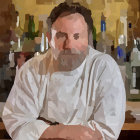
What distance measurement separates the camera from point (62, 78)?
1.14 metres

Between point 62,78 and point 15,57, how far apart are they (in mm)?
231

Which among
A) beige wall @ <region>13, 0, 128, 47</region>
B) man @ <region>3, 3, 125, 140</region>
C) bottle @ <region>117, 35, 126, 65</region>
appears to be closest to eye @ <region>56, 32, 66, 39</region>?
man @ <region>3, 3, 125, 140</region>

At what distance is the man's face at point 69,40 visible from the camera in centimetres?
111

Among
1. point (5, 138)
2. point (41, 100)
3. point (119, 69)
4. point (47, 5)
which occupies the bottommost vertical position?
point (5, 138)

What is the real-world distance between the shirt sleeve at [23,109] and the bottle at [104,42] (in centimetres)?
30

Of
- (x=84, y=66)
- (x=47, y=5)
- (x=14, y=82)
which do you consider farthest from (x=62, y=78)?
(x=47, y=5)

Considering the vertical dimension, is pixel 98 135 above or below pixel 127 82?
below

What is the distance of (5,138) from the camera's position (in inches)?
45.7

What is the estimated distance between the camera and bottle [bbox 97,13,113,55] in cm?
119

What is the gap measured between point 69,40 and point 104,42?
7.3 inches

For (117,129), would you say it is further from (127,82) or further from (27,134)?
(27,134)

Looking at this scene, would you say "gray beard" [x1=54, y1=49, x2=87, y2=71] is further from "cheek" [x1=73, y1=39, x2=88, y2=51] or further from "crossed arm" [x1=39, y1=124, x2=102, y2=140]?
"crossed arm" [x1=39, y1=124, x2=102, y2=140]

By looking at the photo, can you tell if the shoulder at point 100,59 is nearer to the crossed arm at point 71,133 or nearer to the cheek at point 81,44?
the cheek at point 81,44

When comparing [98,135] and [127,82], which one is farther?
[127,82]
